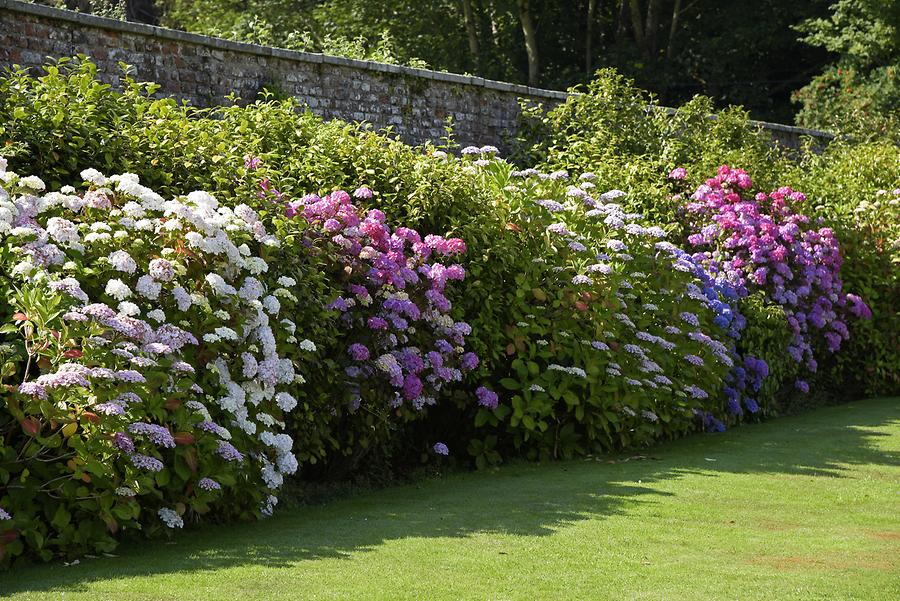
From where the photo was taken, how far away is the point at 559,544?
552 cm

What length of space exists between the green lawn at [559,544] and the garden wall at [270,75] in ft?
16.9

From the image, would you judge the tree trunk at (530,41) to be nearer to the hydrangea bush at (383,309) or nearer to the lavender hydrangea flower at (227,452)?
the hydrangea bush at (383,309)

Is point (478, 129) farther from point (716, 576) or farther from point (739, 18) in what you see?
point (739, 18)

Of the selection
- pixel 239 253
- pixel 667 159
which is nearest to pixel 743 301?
pixel 667 159

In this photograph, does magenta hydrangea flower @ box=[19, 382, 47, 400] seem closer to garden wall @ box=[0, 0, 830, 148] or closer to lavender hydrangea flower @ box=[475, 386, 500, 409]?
lavender hydrangea flower @ box=[475, 386, 500, 409]

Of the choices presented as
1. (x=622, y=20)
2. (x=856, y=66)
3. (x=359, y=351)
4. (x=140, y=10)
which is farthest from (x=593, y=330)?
(x=140, y=10)

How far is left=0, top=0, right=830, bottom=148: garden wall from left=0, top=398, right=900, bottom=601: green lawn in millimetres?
5139

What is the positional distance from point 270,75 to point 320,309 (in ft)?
19.1

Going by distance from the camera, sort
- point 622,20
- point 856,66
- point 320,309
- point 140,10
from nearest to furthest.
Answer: point 320,309, point 856,66, point 140,10, point 622,20

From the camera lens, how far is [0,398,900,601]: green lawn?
185 inches

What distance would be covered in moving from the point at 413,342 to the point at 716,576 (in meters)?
3.04

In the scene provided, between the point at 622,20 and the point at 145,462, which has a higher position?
the point at 622,20

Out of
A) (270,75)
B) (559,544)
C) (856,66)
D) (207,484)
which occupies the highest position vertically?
(856,66)

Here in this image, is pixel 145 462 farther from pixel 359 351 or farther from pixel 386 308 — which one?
pixel 386 308
